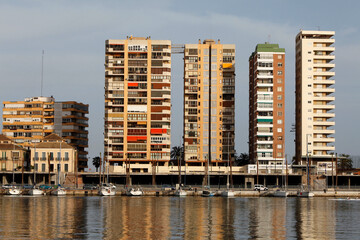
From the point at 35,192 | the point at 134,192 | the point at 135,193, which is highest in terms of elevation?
the point at 134,192

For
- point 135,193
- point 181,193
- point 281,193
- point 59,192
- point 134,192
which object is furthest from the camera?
point 281,193

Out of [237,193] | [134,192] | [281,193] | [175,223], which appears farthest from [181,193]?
[175,223]

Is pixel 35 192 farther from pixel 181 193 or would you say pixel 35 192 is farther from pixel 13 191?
pixel 181 193

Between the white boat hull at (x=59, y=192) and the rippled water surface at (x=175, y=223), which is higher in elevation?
the white boat hull at (x=59, y=192)

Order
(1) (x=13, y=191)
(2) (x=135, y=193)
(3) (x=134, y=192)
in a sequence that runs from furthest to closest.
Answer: (3) (x=134, y=192), (2) (x=135, y=193), (1) (x=13, y=191)

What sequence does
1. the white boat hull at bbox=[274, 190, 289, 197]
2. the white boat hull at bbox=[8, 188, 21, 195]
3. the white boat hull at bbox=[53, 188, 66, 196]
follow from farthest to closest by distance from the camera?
the white boat hull at bbox=[274, 190, 289, 197], the white boat hull at bbox=[8, 188, 21, 195], the white boat hull at bbox=[53, 188, 66, 196]

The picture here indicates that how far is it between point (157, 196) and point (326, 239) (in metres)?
104

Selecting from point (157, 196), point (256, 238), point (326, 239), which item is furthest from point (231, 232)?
point (157, 196)

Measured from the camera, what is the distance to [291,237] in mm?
73750

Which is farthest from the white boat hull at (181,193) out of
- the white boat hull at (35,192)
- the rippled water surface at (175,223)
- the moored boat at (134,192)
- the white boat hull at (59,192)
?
the rippled water surface at (175,223)

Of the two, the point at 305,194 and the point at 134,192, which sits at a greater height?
the point at 134,192

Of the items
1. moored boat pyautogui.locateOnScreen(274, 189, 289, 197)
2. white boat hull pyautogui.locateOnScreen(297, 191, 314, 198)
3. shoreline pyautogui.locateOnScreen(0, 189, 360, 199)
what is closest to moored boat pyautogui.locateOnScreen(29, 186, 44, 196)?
shoreline pyautogui.locateOnScreen(0, 189, 360, 199)

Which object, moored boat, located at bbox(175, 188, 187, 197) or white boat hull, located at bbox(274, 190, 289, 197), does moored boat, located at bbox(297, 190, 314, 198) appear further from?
moored boat, located at bbox(175, 188, 187, 197)

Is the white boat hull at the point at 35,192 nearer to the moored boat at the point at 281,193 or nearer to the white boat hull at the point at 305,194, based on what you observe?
the moored boat at the point at 281,193
